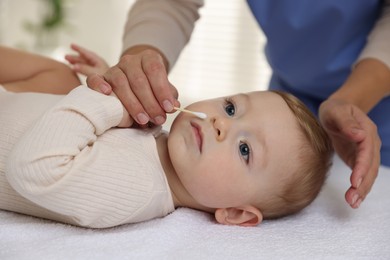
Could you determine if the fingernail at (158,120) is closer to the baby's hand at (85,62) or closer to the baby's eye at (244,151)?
the baby's eye at (244,151)

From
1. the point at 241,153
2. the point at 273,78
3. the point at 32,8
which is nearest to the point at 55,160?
the point at 241,153

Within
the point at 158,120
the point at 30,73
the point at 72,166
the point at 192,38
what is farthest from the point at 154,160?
the point at 192,38

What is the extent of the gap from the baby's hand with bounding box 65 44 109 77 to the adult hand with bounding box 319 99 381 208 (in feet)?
1.86

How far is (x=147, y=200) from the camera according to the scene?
2.94ft

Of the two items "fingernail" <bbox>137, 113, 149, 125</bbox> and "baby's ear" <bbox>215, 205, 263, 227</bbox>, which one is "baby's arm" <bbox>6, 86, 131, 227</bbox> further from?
"baby's ear" <bbox>215, 205, 263, 227</bbox>

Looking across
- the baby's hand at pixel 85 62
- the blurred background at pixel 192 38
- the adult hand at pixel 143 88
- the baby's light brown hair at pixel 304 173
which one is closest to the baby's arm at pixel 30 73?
the baby's hand at pixel 85 62

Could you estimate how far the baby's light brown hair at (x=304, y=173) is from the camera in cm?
100

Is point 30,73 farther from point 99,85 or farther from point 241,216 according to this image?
point 241,216

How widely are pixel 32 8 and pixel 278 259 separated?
3.17 metres

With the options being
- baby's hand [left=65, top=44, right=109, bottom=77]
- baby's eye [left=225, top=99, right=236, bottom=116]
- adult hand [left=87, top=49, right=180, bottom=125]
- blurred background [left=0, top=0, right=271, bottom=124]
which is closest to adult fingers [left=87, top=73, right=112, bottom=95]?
adult hand [left=87, top=49, right=180, bottom=125]

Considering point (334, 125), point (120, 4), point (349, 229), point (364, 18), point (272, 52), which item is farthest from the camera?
point (120, 4)

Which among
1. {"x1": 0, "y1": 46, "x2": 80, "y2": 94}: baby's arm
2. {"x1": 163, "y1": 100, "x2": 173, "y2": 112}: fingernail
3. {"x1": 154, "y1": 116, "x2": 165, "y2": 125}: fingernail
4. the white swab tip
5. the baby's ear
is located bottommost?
the baby's ear

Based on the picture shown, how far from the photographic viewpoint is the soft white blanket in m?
0.78

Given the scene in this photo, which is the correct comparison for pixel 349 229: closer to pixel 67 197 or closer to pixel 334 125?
pixel 334 125
